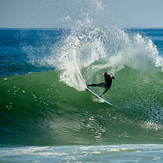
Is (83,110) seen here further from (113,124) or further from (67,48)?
(67,48)

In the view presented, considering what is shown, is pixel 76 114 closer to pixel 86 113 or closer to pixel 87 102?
pixel 86 113

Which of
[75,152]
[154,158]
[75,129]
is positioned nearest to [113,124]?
[75,129]

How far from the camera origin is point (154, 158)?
3.80 meters

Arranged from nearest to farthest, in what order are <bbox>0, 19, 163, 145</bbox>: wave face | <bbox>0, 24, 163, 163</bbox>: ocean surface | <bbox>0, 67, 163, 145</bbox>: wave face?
1. <bbox>0, 24, 163, 163</bbox>: ocean surface
2. <bbox>0, 67, 163, 145</bbox>: wave face
3. <bbox>0, 19, 163, 145</bbox>: wave face

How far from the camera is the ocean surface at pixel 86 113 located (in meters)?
4.55

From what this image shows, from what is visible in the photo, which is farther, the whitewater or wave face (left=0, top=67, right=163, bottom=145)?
wave face (left=0, top=67, right=163, bottom=145)

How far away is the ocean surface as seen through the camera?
4.55m

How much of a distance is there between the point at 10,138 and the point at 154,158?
339 cm

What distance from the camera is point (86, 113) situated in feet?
24.8

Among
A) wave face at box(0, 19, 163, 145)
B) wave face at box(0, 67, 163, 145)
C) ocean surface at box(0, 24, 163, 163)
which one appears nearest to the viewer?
ocean surface at box(0, 24, 163, 163)

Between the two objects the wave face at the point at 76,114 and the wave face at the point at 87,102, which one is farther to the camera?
the wave face at the point at 87,102

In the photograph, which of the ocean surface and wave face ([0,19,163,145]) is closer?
the ocean surface

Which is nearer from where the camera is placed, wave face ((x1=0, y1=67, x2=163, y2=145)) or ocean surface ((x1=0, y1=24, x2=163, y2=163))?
ocean surface ((x1=0, y1=24, x2=163, y2=163))

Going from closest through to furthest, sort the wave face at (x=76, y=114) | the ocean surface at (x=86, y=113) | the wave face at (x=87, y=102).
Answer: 1. the ocean surface at (x=86, y=113)
2. the wave face at (x=76, y=114)
3. the wave face at (x=87, y=102)
